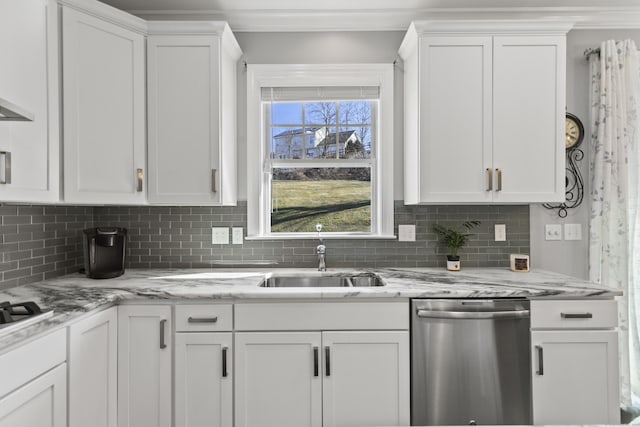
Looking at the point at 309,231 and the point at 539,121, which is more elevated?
the point at 539,121

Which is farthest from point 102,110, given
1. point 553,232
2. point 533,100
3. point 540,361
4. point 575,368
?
point 553,232

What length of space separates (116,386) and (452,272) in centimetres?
205

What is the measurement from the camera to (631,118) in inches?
99.2

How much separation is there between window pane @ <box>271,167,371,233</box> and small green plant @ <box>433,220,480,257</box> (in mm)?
521

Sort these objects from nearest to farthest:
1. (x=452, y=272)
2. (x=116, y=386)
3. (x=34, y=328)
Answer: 1. (x=34, y=328)
2. (x=116, y=386)
3. (x=452, y=272)

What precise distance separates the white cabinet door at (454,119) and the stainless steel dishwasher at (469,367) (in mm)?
730

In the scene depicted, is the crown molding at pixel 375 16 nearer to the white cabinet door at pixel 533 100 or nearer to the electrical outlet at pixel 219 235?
the white cabinet door at pixel 533 100

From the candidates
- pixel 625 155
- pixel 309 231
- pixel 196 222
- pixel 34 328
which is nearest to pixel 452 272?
pixel 309 231

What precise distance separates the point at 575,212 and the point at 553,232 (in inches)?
8.3

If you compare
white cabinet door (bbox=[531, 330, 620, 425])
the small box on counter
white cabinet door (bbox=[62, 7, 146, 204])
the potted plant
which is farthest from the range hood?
the small box on counter

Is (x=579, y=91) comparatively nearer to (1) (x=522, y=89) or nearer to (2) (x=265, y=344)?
(1) (x=522, y=89)

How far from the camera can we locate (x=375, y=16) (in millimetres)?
2533

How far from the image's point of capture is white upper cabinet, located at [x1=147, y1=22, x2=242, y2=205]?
2225 millimetres

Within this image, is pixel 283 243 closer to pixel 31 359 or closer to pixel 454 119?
pixel 454 119
